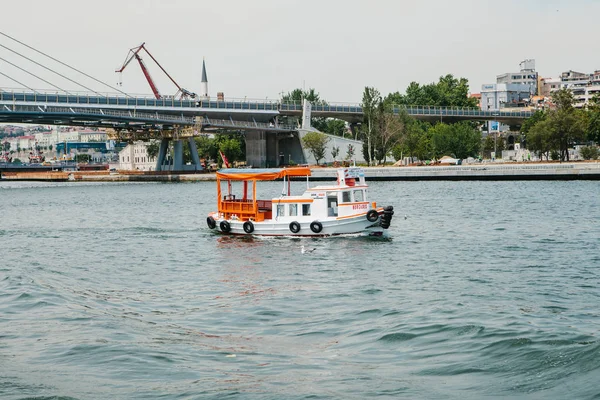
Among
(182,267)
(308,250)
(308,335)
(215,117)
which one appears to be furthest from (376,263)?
(215,117)

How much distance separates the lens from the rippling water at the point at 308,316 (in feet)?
42.4

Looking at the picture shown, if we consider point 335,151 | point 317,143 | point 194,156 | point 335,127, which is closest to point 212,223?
point 317,143

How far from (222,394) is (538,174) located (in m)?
71.1

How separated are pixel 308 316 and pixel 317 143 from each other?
10455 centimetres

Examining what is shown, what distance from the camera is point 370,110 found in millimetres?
109062

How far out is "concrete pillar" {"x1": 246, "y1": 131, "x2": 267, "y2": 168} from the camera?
129250 millimetres

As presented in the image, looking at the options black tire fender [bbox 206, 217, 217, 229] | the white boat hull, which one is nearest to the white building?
black tire fender [bbox 206, 217, 217, 229]

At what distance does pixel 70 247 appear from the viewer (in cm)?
3406

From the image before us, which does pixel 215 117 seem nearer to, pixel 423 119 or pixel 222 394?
pixel 423 119

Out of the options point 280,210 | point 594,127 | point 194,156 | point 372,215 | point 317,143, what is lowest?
point 372,215

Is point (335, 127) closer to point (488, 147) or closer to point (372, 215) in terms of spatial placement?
point (488, 147)

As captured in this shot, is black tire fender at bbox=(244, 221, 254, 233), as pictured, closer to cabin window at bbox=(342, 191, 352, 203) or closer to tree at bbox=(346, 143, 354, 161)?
cabin window at bbox=(342, 191, 352, 203)

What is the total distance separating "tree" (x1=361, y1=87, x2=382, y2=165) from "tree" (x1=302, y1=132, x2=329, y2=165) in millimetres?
11119

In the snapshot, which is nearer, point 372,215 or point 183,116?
point 372,215
